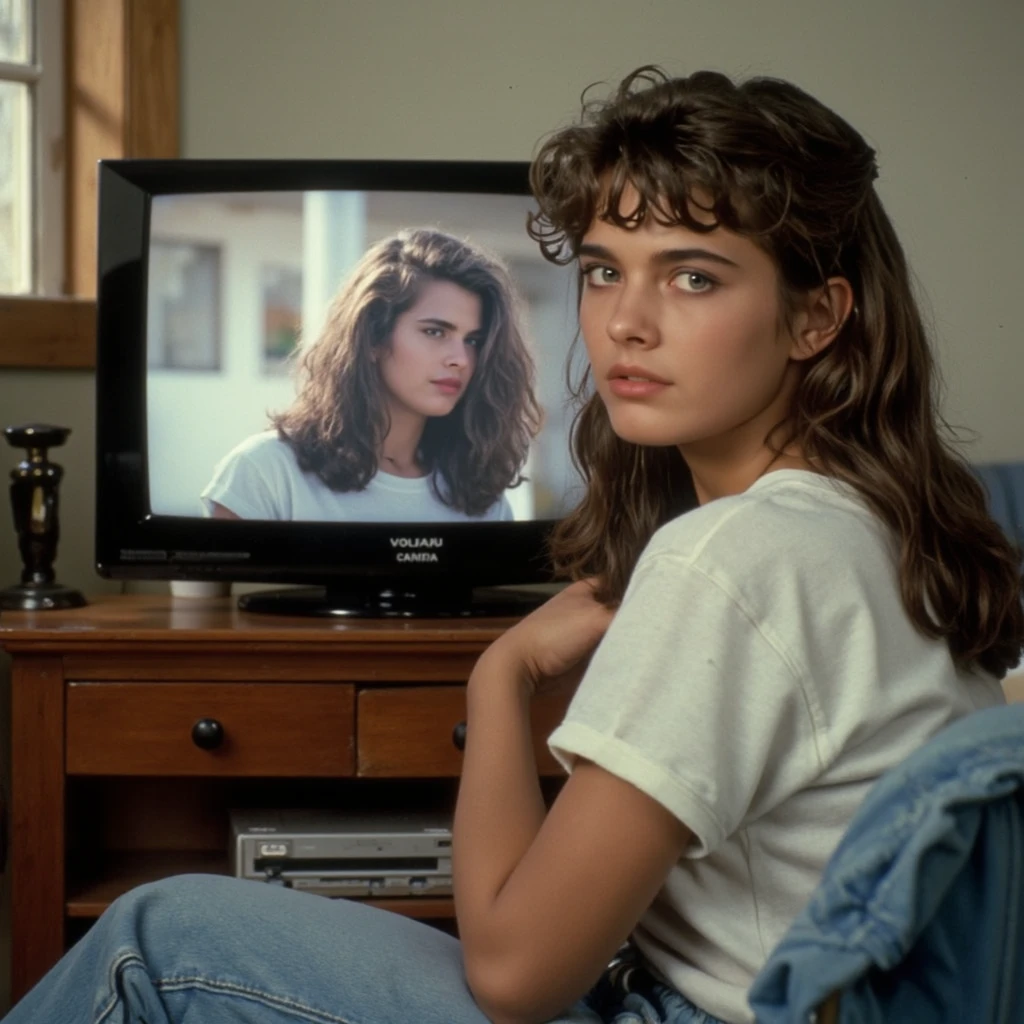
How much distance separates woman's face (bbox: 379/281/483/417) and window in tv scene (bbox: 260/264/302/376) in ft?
0.45

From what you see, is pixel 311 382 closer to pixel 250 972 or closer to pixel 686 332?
pixel 686 332

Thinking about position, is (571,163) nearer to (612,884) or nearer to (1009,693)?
(612,884)

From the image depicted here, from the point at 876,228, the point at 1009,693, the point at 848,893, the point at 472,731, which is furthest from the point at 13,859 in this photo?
the point at 848,893

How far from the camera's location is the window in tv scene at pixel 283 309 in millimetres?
2209

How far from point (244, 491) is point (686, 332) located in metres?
1.23

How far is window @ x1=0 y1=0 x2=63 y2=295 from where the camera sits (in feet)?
8.57

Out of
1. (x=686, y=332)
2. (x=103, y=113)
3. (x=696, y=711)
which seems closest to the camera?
(x=696, y=711)

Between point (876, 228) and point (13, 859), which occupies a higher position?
point (876, 228)

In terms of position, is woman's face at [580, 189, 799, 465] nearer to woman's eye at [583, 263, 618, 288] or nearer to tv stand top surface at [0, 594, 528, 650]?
woman's eye at [583, 263, 618, 288]

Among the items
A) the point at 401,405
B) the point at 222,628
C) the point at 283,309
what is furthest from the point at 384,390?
the point at 222,628

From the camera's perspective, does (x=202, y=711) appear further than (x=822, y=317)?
Yes

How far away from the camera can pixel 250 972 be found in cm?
95

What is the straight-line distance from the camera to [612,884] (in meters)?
0.88

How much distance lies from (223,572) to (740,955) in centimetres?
137
